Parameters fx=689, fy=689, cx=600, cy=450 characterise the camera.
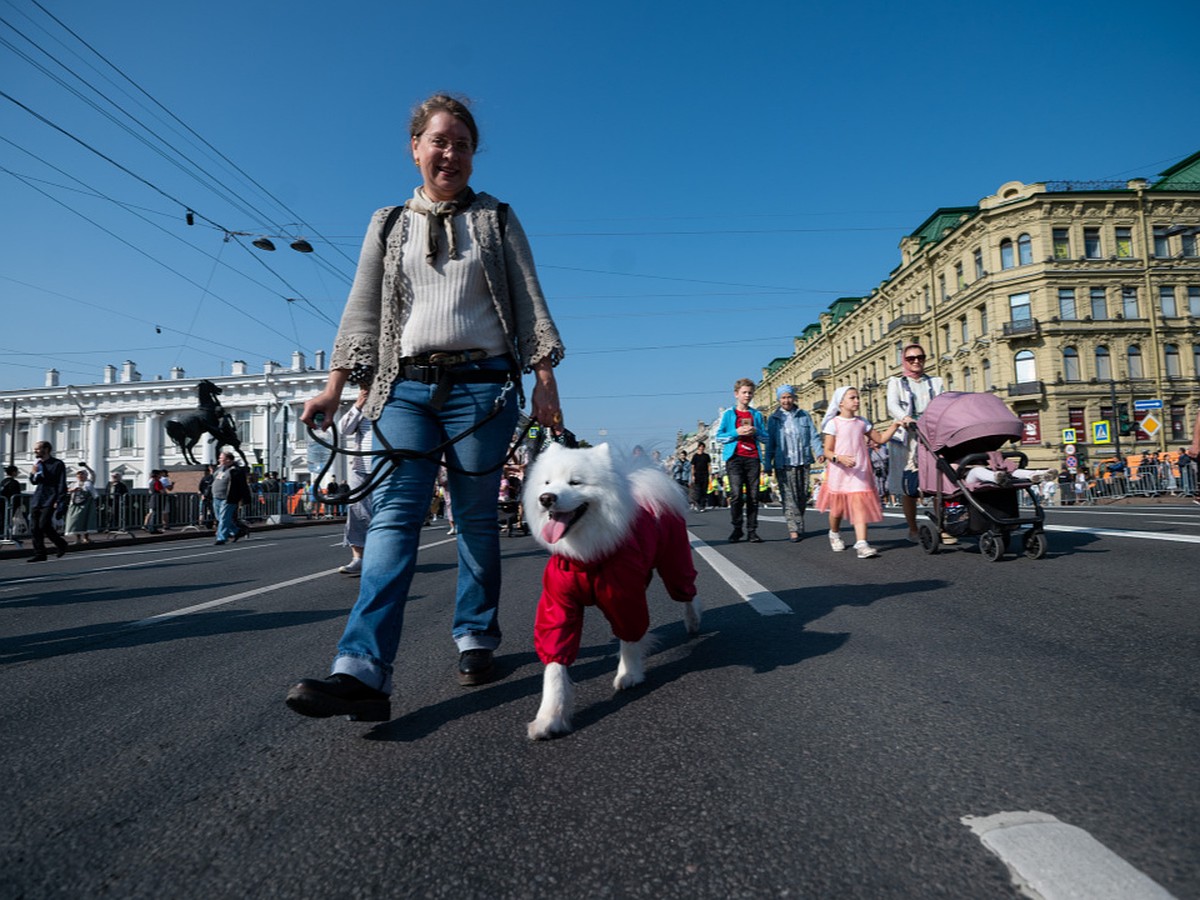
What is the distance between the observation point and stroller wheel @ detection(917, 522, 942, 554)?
250 inches

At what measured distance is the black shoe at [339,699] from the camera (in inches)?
80.3

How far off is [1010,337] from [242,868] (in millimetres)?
48243

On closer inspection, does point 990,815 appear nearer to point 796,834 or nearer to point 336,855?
point 796,834

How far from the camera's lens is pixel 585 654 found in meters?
3.29

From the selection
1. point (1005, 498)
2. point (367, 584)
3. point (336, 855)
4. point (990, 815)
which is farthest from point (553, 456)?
point (1005, 498)

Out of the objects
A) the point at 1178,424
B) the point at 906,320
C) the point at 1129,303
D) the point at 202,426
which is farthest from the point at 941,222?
the point at 202,426

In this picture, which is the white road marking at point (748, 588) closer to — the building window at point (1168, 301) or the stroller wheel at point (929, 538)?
the stroller wheel at point (929, 538)

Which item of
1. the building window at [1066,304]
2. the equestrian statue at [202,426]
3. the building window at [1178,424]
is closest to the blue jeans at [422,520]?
the equestrian statue at [202,426]

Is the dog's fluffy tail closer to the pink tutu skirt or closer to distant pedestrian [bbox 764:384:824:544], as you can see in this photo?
the pink tutu skirt

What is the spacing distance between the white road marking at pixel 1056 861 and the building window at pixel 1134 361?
51364mm

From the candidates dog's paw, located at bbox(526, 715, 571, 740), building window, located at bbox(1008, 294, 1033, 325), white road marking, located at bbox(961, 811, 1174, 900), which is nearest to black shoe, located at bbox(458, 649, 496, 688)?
dog's paw, located at bbox(526, 715, 571, 740)

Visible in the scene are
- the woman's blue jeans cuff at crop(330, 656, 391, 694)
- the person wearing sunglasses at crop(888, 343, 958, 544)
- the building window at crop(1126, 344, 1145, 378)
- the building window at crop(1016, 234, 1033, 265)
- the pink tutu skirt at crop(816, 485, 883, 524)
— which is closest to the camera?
the woman's blue jeans cuff at crop(330, 656, 391, 694)

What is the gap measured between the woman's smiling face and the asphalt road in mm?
2041

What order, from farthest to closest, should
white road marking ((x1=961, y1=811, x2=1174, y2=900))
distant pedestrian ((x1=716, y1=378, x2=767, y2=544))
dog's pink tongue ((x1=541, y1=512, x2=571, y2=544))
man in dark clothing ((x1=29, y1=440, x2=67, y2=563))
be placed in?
man in dark clothing ((x1=29, y1=440, x2=67, y2=563))
distant pedestrian ((x1=716, y1=378, x2=767, y2=544))
dog's pink tongue ((x1=541, y1=512, x2=571, y2=544))
white road marking ((x1=961, y1=811, x2=1174, y2=900))
